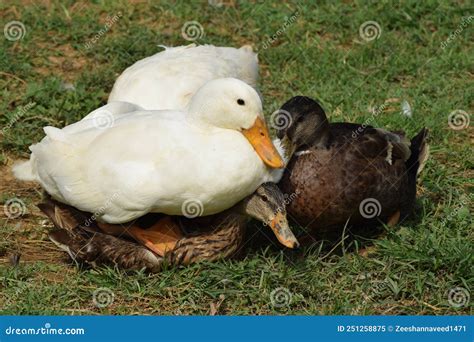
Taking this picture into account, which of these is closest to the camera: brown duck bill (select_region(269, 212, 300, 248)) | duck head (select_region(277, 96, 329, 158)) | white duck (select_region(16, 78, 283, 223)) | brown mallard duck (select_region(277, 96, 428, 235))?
white duck (select_region(16, 78, 283, 223))

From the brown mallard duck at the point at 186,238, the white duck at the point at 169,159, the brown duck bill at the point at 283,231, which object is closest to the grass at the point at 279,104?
the brown mallard duck at the point at 186,238

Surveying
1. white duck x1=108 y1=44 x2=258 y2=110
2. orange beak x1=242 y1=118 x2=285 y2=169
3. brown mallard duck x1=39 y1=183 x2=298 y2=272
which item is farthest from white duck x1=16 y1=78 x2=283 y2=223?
white duck x1=108 y1=44 x2=258 y2=110

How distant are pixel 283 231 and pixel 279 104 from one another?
2375 millimetres

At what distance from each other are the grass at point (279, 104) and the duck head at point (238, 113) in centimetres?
65

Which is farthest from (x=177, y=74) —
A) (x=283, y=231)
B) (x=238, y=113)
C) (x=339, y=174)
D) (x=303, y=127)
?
(x=283, y=231)

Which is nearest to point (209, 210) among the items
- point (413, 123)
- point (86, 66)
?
point (413, 123)

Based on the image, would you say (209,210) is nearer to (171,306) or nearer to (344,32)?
(171,306)

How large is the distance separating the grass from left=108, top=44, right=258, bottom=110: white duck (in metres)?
0.62

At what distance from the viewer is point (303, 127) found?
583cm

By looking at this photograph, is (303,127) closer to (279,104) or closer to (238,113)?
(238,113)

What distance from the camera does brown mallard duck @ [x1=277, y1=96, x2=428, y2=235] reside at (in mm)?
5711

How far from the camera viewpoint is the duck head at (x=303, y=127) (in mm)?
5832

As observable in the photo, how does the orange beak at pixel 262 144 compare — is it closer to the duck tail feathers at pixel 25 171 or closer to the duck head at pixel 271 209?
the duck head at pixel 271 209

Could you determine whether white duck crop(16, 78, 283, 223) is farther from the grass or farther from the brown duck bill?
the grass
